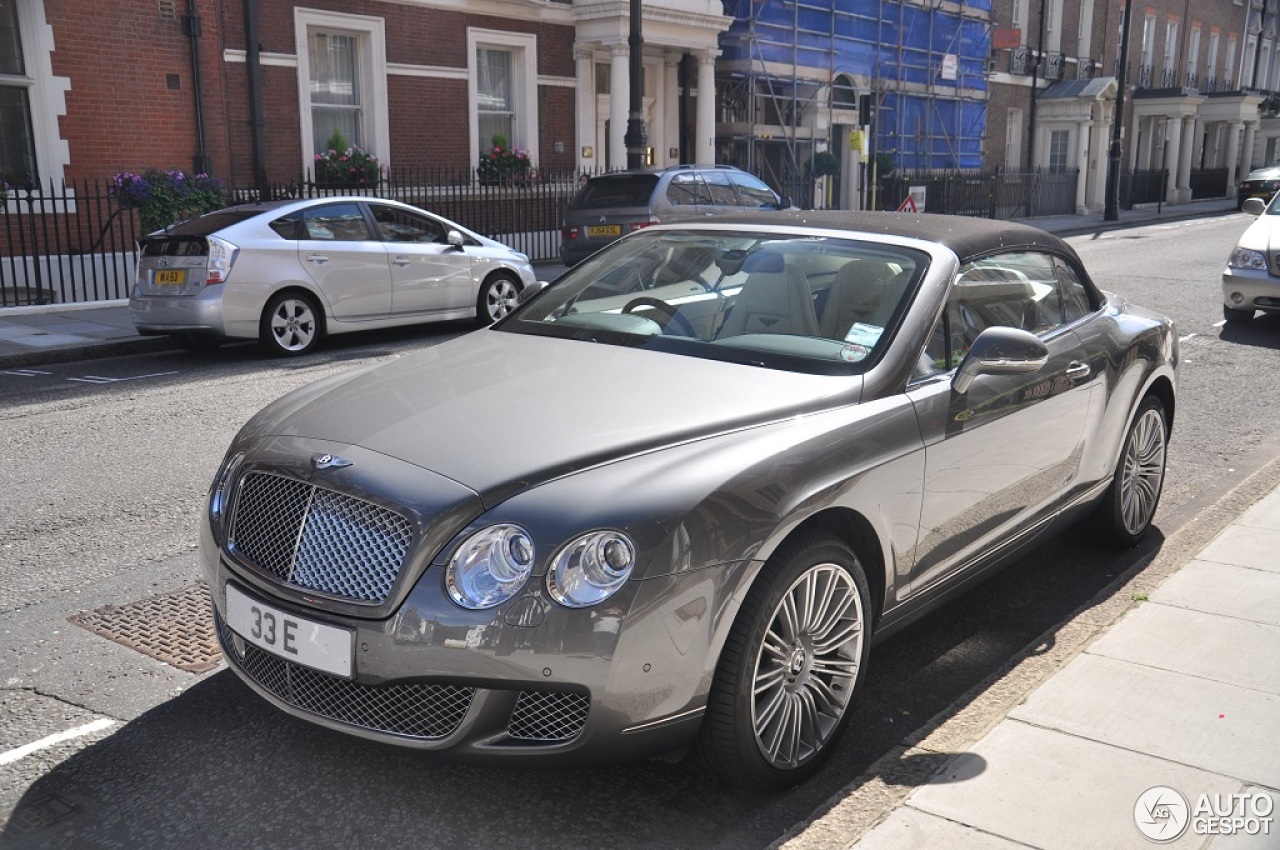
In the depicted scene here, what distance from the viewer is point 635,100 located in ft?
58.6

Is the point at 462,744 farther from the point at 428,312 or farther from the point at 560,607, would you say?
the point at 428,312

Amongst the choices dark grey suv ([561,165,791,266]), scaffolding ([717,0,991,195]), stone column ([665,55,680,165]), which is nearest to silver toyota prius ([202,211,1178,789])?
dark grey suv ([561,165,791,266])

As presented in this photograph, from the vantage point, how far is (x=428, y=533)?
9.70 ft

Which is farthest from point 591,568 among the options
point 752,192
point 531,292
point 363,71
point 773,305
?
point 363,71

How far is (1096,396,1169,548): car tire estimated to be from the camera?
536 centimetres

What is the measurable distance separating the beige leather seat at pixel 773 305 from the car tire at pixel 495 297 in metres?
8.89

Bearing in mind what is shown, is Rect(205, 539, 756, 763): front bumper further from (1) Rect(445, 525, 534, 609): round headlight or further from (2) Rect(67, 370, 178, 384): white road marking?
(2) Rect(67, 370, 178, 384): white road marking

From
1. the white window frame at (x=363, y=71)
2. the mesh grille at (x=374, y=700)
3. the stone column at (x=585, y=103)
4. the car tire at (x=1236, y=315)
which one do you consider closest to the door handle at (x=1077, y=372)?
the mesh grille at (x=374, y=700)

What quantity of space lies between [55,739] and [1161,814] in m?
3.18

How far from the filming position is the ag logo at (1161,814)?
9.89 feet

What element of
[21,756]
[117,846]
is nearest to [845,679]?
[117,846]

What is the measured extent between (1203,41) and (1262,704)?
180 ft

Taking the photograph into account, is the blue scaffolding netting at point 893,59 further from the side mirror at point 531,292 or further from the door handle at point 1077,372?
the door handle at point 1077,372

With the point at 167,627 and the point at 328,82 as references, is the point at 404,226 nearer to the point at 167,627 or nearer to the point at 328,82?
the point at 328,82
